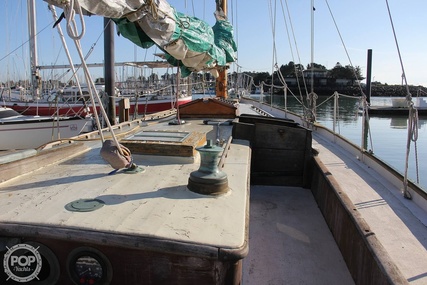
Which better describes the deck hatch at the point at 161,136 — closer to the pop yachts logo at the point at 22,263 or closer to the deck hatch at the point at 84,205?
the deck hatch at the point at 84,205

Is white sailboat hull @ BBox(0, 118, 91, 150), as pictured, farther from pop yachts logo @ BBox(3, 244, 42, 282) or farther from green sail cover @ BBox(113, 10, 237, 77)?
pop yachts logo @ BBox(3, 244, 42, 282)

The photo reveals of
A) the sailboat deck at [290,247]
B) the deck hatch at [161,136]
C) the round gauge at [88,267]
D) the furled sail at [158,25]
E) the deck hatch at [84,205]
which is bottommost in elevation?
the sailboat deck at [290,247]

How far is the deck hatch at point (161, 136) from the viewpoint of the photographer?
3.74m

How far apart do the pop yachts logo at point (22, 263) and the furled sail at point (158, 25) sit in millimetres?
1563

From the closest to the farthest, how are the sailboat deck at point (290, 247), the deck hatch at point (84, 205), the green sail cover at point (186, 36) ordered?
the deck hatch at point (84, 205), the sailboat deck at point (290, 247), the green sail cover at point (186, 36)

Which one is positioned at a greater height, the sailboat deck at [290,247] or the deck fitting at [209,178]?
the deck fitting at [209,178]

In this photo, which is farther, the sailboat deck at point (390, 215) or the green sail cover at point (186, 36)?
the green sail cover at point (186, 36)

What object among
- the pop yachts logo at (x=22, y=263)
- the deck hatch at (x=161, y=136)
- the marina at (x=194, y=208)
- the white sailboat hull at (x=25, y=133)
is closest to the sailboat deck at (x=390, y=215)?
the marina at (x=194, y=208)

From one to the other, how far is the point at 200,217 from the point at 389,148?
16977 mm

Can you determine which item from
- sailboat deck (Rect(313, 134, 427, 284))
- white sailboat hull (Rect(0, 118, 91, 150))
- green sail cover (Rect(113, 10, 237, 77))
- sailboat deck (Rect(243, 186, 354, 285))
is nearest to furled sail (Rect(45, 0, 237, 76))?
green sail cover (Rect(113, 10, 237, 77))

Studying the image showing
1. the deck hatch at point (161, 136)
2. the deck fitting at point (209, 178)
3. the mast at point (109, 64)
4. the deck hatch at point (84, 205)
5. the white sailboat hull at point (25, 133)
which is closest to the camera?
the deck hatch at point (84, 205)

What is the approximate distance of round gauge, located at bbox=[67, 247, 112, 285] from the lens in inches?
74.0

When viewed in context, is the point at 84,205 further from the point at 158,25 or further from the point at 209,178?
the point at 158,25

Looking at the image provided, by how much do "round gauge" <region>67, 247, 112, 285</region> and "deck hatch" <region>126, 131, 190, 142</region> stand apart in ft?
6.30
